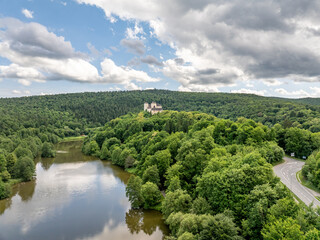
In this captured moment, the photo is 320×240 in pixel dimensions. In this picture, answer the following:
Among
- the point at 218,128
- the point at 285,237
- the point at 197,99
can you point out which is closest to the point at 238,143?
the point at 218,128

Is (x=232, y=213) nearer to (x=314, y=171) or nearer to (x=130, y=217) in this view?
(x=314, y=171)

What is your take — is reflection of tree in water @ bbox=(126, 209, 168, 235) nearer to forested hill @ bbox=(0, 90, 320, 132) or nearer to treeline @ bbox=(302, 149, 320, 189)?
treeline @ bbox=(302, 149, 320, 189)

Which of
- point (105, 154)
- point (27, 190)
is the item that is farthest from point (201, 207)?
point (105, 154)

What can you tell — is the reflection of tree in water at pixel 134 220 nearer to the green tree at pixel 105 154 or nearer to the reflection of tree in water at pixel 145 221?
the reflection of tree in water at pixel 145 221

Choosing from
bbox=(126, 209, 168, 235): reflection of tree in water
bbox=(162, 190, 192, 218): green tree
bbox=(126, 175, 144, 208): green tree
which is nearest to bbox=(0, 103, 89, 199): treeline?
bbox=(126, 175, 144, 208): green tree

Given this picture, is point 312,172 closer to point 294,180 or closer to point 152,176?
point 294,180

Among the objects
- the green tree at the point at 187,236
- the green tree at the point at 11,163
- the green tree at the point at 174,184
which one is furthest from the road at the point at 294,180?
the green tree at the point at 11,163
